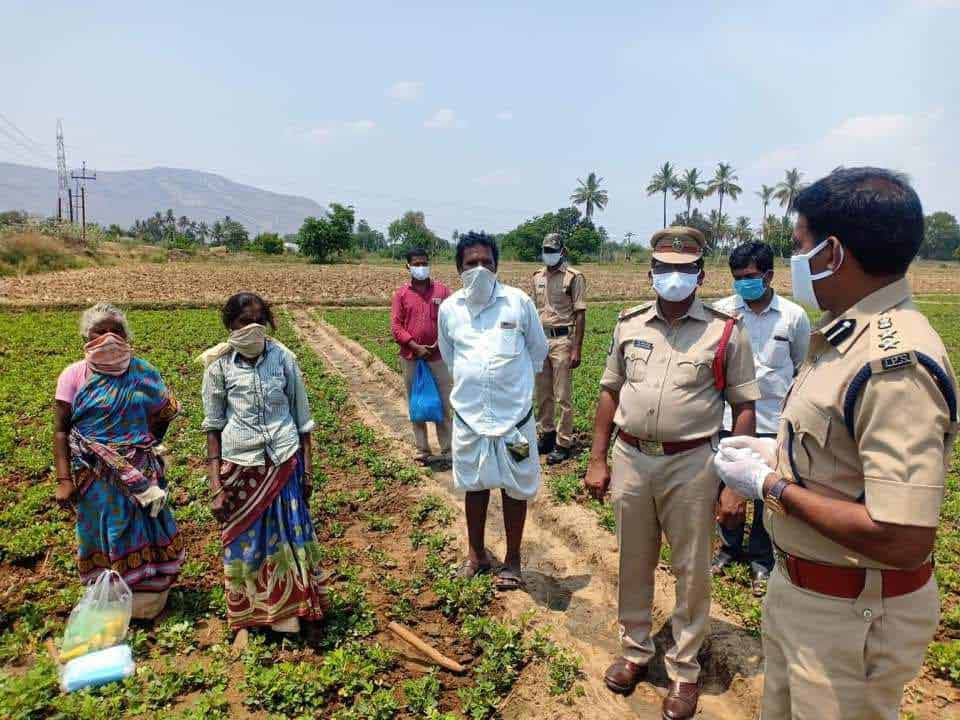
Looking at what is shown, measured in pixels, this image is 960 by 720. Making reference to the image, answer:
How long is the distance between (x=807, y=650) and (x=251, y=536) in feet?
9.47

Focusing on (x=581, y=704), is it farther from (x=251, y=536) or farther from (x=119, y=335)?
(x=119, y=335)

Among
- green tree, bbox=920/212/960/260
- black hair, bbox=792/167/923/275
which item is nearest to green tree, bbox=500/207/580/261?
green tree, bbox=920/212/960/260

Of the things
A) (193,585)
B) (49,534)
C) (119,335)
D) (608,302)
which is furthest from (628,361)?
(608,302)

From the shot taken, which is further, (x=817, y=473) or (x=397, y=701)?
(x=397, y=701)

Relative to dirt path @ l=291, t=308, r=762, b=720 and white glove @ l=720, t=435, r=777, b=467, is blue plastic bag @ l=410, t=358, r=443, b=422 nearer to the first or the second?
dirt path @ l=291, t=308, r=762, b=720

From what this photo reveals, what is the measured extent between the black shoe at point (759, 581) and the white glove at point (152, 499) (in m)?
3.91

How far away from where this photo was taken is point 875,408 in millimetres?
1526

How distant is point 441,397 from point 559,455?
1.44m

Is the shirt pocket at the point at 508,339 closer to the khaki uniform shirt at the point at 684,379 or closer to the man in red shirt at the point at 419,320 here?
the khaki uniform shirt at the point at 684,379

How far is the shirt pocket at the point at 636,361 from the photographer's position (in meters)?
3.00

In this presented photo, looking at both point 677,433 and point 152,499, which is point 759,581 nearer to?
point 677,433

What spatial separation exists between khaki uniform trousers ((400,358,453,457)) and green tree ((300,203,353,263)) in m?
50.2

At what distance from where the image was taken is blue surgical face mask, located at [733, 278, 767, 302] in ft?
12.7

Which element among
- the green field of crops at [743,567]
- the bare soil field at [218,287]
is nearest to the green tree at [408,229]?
the bare soil field at [218,287]
